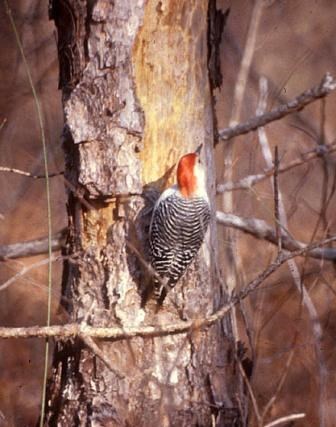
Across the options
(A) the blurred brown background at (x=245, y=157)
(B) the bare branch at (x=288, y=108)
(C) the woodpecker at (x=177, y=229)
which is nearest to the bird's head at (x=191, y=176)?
(C) the woodpecker at (x=177, y=229)

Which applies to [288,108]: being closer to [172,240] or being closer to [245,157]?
[172,240]

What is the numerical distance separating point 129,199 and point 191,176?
0.23 m

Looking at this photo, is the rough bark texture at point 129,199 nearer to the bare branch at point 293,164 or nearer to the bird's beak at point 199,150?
the bird's beak at point 199,150

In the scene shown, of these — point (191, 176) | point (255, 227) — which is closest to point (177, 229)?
point (191, 176)

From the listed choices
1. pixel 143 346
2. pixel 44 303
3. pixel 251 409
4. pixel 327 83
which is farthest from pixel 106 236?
pixel 44 303

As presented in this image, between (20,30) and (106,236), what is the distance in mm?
2966

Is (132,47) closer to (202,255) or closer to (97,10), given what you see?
(97,10)

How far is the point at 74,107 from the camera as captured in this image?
288cm

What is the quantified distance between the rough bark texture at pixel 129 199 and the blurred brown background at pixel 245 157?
2.43m

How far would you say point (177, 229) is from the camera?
3.05m

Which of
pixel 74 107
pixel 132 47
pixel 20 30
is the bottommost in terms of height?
pixel 74 107

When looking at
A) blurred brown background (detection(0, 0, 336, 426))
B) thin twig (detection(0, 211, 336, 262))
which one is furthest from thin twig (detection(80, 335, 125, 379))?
blurred brown background (detection(0, 0, 336, 426))

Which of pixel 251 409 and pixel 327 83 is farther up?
pixel 327 83

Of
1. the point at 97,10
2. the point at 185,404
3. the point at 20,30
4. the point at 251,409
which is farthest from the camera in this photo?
the point at 20,30
